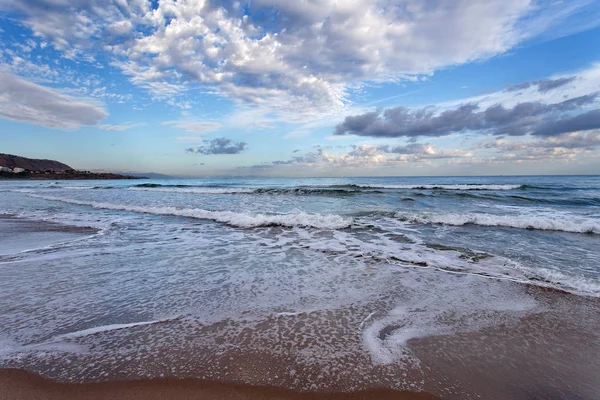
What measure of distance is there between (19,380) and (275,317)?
2411 millimetres

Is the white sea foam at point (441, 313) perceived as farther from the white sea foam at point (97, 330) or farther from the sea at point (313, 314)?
the white sea foam at point (97, 330)

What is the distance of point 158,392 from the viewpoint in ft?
7.77

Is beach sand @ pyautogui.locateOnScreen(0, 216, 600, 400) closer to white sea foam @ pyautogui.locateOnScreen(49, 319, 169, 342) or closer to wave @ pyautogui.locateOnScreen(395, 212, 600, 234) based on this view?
white sea foam @ pyautogui.locateOnScreen(49, 319, 169, 342)

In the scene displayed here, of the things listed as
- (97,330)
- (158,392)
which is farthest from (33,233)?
(158,392)

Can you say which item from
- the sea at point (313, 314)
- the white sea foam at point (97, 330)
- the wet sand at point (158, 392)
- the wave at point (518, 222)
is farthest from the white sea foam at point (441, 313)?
the wave at point (518, 222)

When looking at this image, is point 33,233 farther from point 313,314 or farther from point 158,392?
point 313,314

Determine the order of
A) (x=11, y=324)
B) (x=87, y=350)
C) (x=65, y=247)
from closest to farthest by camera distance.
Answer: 1. (x=87, y=350)
2. (x=11, y=324)
3. (x=65, y=247)

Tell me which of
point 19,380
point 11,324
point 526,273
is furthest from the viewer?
Result: point 526,273

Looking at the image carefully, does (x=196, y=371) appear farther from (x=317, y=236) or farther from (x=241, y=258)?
(x=317, y=236)

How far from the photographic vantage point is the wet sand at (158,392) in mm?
2326

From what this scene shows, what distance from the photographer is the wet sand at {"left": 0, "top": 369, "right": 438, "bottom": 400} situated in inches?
91.6

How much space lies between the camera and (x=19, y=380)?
2.50m

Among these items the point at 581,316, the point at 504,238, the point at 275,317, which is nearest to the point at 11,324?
the point at 275,317

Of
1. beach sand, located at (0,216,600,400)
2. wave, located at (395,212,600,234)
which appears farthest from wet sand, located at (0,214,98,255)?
wave, located at (395,212,600,234)
